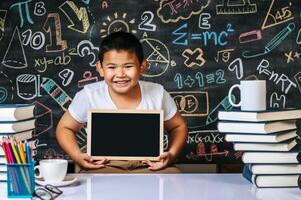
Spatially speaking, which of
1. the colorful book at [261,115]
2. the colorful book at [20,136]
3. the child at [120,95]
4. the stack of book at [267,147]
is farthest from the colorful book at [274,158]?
the colorful book at [20,136]

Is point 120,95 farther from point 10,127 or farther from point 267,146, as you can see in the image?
point 267,146

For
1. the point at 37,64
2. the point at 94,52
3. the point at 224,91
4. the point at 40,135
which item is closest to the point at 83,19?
the point at 94,52

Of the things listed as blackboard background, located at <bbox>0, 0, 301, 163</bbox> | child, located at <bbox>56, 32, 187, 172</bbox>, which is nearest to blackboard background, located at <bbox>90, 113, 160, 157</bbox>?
child, located at <bbox>56, 32, 187, 172</bbox>

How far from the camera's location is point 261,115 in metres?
1.73

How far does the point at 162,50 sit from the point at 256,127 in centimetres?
150

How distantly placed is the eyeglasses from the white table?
0.02 meters

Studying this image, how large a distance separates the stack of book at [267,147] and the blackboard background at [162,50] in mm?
1395

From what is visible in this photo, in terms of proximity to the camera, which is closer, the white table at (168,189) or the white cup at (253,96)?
the white table at (168,189)

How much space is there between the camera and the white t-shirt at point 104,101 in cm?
249

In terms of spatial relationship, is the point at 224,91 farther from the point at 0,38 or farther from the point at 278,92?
the point at 0,38

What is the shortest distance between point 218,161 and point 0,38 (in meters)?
1.59

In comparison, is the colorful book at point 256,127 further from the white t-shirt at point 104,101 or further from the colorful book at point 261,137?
the white t-shirt at point 104,101

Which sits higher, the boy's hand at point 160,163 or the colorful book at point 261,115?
the colorful book at point 261,115

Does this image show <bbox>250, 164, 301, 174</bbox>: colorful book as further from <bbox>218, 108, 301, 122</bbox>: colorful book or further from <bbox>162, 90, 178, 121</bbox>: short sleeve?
<bbox>162, 90, 178, 121</bbox>: short sleeve
